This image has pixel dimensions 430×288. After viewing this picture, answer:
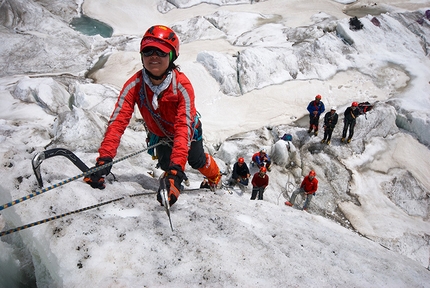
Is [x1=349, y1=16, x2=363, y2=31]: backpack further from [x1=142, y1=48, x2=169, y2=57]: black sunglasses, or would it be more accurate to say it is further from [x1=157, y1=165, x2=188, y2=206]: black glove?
[x1=157, y1=165, x2=188, y2=206]: black glove

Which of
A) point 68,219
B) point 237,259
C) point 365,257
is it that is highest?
point 68,219

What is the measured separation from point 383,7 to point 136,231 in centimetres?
2425

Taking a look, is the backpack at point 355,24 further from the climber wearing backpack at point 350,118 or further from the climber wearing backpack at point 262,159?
the climber wearing backpack at point 262,159

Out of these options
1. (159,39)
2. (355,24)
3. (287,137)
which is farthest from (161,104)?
(355,24)

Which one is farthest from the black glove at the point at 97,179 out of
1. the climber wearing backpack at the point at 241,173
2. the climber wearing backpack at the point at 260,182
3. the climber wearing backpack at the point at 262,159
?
the climber wearing backpack at the point at 262,159

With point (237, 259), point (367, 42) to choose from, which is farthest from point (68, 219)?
point (367, 42)

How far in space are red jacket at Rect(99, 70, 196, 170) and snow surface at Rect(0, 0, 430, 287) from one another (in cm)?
76

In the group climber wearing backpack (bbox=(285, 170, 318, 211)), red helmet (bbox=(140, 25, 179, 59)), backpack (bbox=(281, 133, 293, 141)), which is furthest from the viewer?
backpack (bbox=(281, 133, 293, 141))

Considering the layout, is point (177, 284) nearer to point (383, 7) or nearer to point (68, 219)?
point (68, 219)

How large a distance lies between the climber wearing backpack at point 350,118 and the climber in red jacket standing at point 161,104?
8.26m

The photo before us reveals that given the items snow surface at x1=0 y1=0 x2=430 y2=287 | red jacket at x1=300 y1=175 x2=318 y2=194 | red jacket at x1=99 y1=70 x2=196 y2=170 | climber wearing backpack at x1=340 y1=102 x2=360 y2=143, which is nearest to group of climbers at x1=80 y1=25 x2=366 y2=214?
red jacket at x1=99 y1=70 x2=196 y2=170

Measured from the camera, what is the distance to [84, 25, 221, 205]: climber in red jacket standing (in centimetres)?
302

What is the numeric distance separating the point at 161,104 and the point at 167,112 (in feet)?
0.50

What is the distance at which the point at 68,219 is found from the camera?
2691 mm
